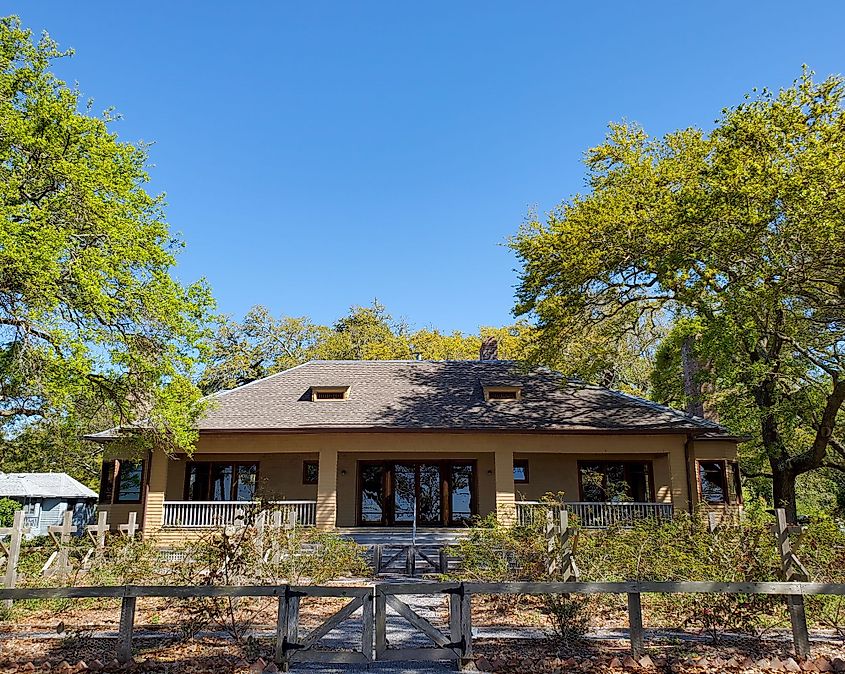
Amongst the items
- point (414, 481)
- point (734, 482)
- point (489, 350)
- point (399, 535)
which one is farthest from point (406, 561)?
point (489, 350)

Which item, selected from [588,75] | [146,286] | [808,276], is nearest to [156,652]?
[146,286]

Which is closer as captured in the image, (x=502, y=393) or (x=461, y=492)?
(x=461, y=492)

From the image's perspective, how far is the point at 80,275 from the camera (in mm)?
12922

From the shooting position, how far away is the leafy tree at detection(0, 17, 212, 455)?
13023mm

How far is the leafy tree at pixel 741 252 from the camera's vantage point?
49.9ft

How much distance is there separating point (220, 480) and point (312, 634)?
15.2 m

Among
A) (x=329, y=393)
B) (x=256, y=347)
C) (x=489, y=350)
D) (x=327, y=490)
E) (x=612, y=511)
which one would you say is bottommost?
(x=612, y=511)

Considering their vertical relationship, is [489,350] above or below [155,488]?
above

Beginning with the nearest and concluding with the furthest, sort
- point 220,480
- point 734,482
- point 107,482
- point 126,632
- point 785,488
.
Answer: point 126,632 < point 734,482 < point 785,488 < point 107,482 < point 220,480

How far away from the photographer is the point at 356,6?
13.0 metres

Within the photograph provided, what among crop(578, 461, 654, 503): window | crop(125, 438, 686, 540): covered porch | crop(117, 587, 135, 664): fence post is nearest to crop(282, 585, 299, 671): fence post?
crop(117, 587, 135, 664): fence post

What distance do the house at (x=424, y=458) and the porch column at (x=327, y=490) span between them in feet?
0.12

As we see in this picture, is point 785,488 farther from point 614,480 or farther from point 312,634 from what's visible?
point 312,634

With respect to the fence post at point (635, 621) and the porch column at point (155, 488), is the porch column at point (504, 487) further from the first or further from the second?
the fence post at point (635, 621)
